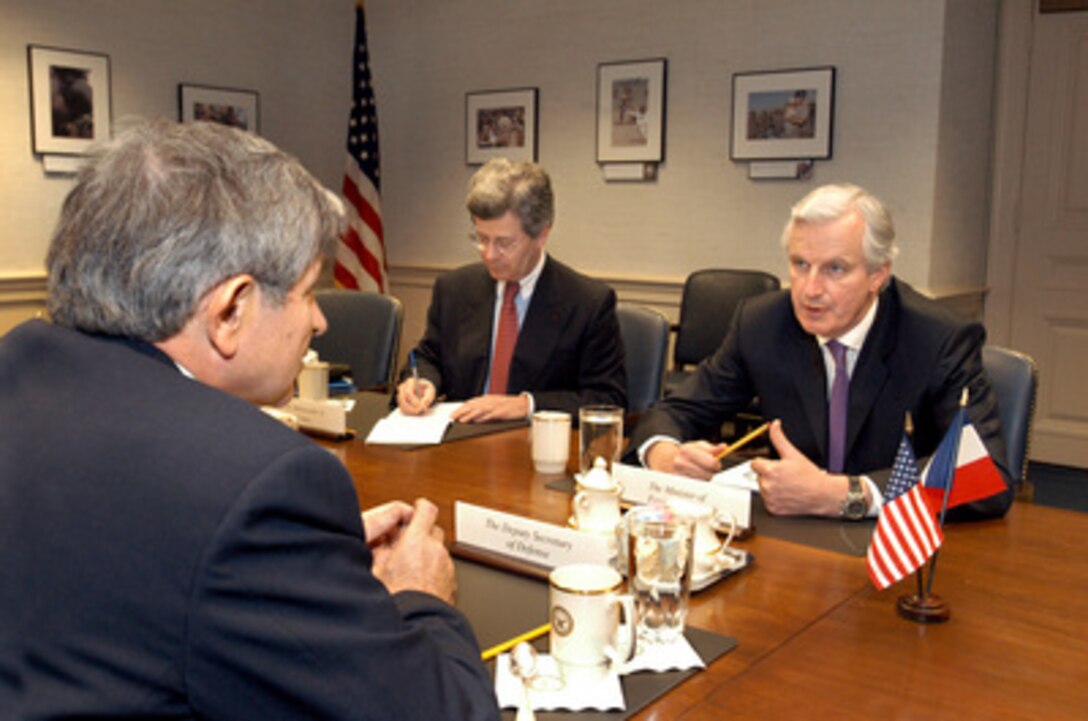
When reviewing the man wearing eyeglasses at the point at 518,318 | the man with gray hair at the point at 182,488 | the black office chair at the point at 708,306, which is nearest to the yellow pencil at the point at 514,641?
the man with gray hair at the point at 182,488

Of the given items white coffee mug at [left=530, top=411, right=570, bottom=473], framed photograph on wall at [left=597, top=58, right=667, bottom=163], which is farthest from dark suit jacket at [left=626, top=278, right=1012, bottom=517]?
framed photograph on wall at [left=597, top=58, right=667, bottom=163]

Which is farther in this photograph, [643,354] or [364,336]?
[364,336]

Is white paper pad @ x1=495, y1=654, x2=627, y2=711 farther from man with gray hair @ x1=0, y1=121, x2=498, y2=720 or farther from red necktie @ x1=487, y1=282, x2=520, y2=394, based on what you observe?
red necktie @ x1=487, y1=282, x2=520, y2=394

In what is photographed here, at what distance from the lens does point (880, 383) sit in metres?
2.27

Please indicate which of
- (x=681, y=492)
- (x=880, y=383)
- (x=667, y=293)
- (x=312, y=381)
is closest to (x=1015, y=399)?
(x=880, y=383)

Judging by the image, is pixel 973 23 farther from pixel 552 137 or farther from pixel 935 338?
pixel 935 338

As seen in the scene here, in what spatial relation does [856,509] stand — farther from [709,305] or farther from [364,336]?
[709,305]

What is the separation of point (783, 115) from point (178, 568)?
4.82m

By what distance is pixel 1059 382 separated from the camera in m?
5.41

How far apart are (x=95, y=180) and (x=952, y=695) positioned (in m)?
1.11

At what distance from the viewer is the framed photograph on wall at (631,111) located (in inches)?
221

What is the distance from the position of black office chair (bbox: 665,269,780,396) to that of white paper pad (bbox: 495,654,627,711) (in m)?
3.73

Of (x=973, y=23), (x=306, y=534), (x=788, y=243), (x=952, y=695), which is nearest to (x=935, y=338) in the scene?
(x=788, y=243)

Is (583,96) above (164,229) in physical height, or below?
above
